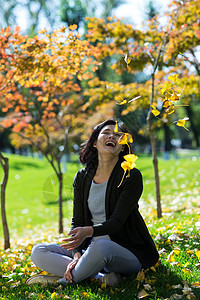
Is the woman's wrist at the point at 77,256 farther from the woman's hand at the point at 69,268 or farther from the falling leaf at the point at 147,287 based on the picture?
the falling leaf at the point at 147,287

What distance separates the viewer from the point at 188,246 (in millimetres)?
3225

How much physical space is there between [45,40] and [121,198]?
9.77 feet

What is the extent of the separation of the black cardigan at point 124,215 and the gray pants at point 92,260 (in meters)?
0.10

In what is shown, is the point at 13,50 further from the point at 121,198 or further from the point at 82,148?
the point at 121,198

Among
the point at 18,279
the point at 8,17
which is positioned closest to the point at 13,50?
the point at 18,279

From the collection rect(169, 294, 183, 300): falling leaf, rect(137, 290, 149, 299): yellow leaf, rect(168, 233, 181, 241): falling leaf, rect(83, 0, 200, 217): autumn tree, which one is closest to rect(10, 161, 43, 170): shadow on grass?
rect(83, 0, 200, 217): autumn tree

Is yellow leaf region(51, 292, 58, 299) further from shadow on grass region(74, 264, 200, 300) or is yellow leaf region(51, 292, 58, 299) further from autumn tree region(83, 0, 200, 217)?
autumn tree region(83, 0, 200, 217)

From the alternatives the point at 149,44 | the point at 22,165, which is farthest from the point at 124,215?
the point at 22,165

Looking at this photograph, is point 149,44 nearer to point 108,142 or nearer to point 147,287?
point 108,142

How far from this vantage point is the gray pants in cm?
235

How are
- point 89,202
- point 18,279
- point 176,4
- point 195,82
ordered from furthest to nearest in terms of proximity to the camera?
point 195,82, point 176,4, point 18,279, point 89,202

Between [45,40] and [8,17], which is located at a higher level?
[8,17]

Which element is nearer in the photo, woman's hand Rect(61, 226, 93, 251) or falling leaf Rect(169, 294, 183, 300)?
falling leaf Rect(169, 294, 183, 300)

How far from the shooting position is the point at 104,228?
240 centimetres
